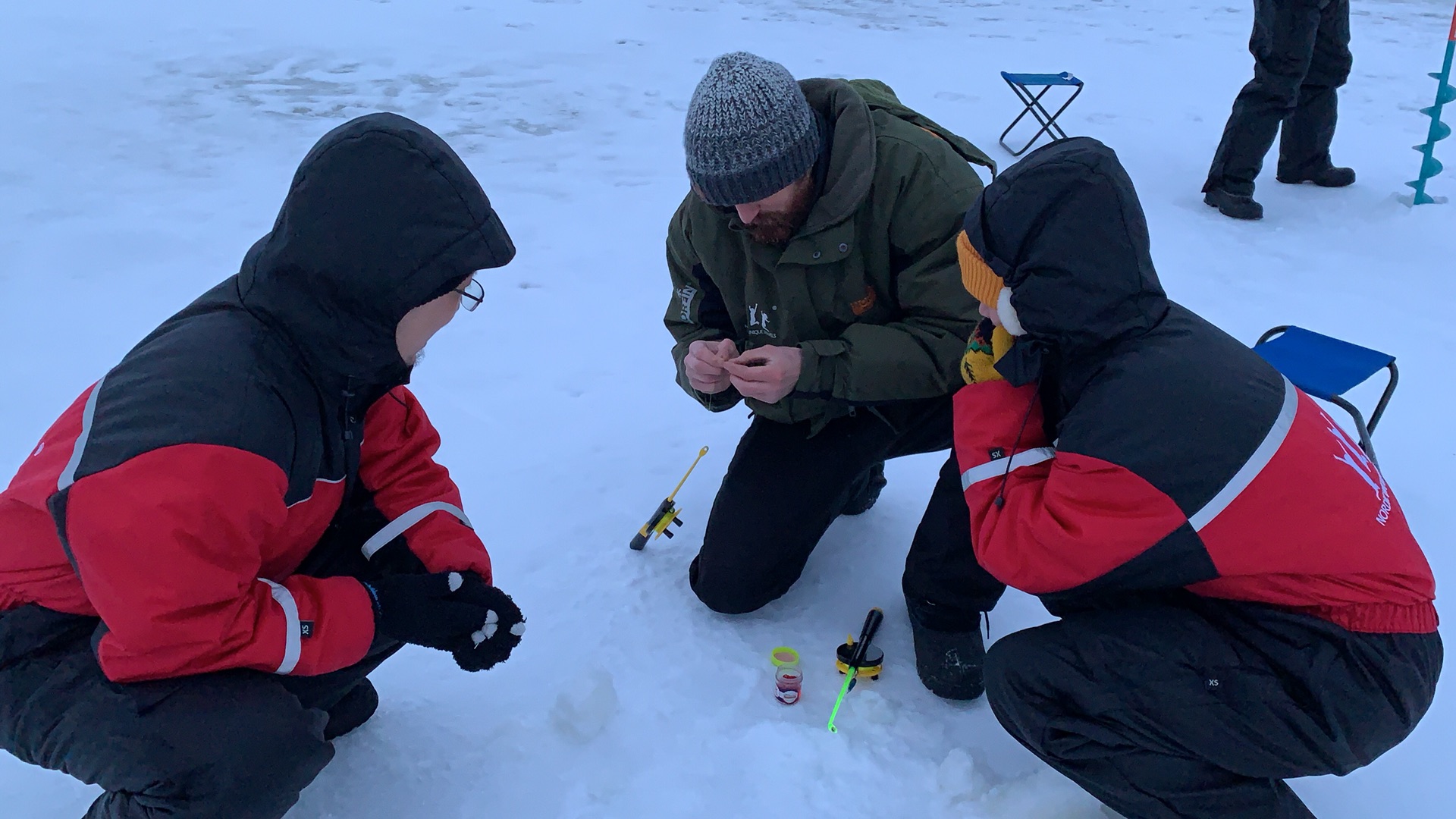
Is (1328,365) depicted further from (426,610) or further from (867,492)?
(426,610)

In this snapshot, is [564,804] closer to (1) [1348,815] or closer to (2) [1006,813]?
(2) [1006,813]

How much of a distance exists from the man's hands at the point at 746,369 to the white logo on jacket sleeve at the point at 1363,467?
3.28ft

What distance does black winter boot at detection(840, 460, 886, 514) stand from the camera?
105 inches

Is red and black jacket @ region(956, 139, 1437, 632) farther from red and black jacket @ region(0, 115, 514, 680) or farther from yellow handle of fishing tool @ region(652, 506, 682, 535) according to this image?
yellow handle of fishing tool @ region(652, 506, 682, 535)

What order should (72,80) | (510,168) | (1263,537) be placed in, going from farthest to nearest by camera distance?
(72,80), (510,168), (1263,537)

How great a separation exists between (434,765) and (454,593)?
0.39 m

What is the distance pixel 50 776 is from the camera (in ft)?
6.04

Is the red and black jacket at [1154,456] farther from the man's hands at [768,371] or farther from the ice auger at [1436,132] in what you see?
the ice auger at [1436,132]

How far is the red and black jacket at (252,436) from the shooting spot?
136cm

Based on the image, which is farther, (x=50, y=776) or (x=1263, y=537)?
(x=50, y=776)

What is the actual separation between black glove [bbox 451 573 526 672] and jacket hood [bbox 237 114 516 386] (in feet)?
1.54

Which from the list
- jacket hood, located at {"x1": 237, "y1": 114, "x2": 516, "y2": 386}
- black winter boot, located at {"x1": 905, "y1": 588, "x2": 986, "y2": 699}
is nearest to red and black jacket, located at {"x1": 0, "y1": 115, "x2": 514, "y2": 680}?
jacket hood, located at {"x1": 237, "y1": 114, "x2": 516, "y2": 386}

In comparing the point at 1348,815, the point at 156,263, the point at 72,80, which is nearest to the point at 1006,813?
the point at 1348,815

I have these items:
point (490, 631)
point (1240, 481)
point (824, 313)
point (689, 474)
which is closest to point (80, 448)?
point (490, 631)
